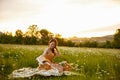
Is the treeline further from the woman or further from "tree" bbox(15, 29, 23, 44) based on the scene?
the woman

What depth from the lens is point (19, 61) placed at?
8.86 metres

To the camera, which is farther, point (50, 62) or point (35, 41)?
point (35, 41)

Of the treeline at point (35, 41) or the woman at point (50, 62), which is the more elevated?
the treeline at point (35, 41)

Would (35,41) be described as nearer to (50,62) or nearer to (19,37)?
(19,37)

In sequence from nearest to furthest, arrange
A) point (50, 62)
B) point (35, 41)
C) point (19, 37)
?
point (50, 62), point (35, 41), point (19, 37)

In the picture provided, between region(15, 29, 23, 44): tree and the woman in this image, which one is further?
region(15, 29, 23, 44): tree

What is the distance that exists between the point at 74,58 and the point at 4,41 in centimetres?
1312

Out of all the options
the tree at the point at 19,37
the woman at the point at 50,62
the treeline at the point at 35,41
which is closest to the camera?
the woman at the point at 50,62

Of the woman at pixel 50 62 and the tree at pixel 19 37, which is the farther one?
the tree at pixel 19 37

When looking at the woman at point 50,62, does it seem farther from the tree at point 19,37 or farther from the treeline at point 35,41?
the tree at point 19,37

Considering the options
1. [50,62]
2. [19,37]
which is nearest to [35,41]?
[19,37]

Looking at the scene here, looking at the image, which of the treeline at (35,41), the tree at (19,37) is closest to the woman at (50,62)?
the treeline at (35,41)

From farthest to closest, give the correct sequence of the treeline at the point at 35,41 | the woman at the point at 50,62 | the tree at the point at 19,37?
the tree at the point at 19,37
the treeline at the point at 35,41
the woman at the point at 50,62

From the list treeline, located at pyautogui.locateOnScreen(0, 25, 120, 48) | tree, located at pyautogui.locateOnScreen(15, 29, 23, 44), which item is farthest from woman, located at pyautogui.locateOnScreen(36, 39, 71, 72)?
tree, located at pyautogui.locateOnScreen(15, 29, 23, 44)
